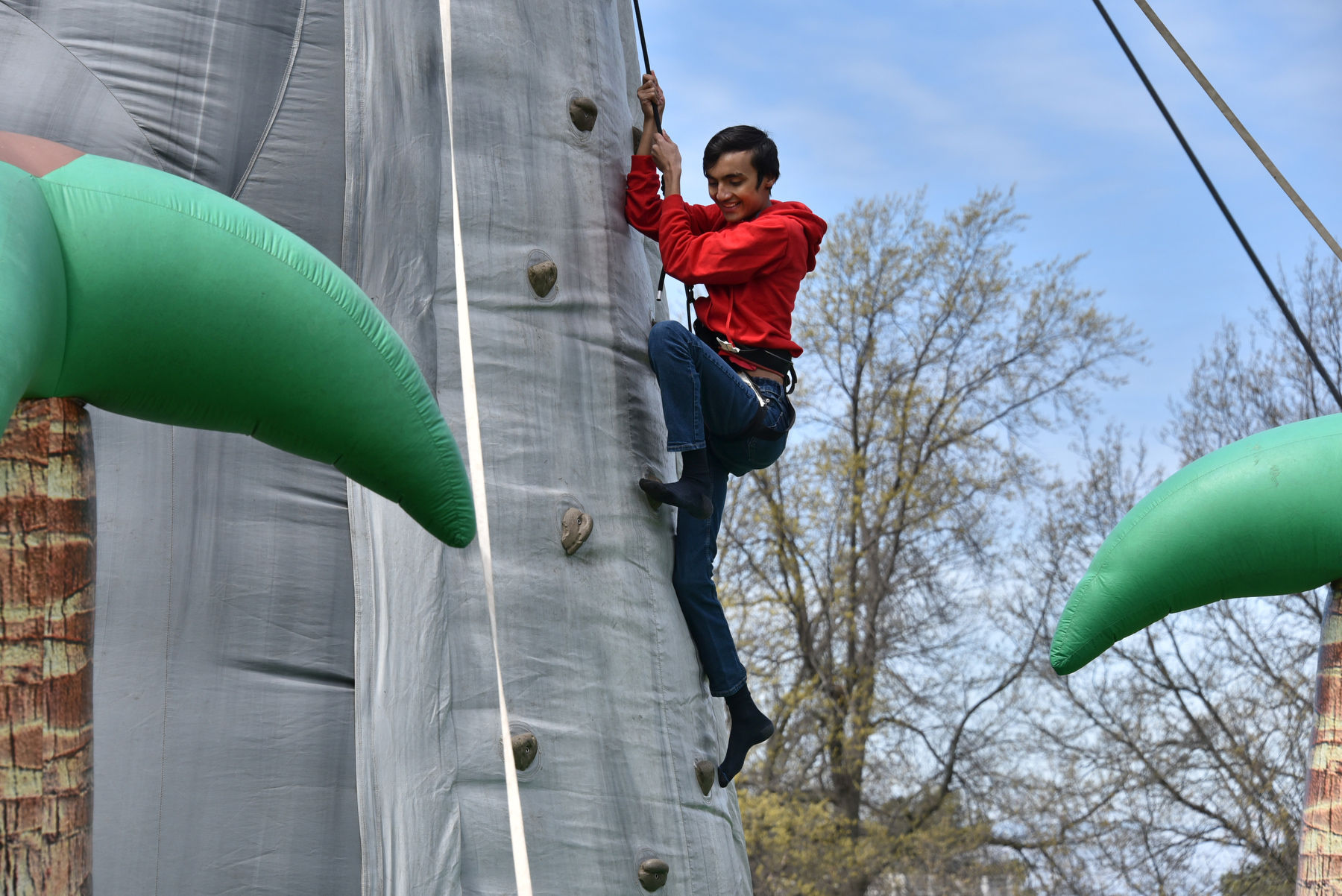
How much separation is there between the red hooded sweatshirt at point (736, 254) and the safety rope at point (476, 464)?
56 cm

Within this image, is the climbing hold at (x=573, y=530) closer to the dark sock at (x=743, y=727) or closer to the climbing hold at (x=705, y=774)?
the climbing hold at (x=705, y=774)

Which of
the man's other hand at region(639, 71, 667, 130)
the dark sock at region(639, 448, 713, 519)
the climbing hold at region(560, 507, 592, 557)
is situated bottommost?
the climbing hold at region(560, 507, 592, 557)

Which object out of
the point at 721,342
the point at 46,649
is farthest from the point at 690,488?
the point at 46,649

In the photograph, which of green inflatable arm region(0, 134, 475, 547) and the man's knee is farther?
the man's knee

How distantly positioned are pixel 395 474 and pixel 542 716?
942 millimetres

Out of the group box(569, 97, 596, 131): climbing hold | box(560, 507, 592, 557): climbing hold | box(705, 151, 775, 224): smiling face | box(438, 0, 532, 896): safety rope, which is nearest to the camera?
box(438, 0, 532, 896): safety rope

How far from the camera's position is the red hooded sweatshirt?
3729mm

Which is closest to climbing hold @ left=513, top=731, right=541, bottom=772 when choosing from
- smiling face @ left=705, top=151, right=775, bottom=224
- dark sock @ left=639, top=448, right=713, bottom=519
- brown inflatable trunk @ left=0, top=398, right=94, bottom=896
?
dark sock @ left=639, top=448, right=713, bottom=519

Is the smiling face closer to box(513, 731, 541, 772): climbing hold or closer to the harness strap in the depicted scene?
the harness strap

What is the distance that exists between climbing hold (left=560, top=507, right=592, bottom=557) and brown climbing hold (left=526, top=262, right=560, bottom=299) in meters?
0.58

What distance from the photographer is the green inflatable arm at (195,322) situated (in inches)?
76.0

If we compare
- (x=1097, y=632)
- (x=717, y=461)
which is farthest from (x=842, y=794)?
(x=1097, y=632)

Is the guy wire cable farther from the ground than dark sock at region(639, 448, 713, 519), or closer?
farther from the ground

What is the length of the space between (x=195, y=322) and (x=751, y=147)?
224 cm
